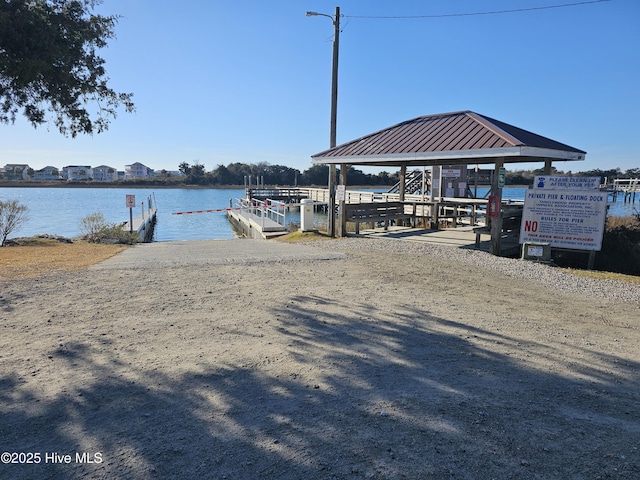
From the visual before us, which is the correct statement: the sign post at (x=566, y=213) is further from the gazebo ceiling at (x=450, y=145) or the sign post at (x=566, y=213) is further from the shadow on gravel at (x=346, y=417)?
the shadow on gravel at (x=346, y=417)

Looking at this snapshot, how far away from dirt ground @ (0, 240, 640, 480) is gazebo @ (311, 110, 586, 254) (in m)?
5.85

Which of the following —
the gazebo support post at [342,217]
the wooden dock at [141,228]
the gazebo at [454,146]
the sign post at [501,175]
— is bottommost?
the wooden dock at [141,228]

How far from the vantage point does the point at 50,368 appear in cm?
390

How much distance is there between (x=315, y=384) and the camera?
3562 mm

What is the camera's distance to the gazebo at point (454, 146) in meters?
11.6

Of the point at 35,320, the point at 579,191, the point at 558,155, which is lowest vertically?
the point at 35,320

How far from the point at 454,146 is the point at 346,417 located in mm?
10920

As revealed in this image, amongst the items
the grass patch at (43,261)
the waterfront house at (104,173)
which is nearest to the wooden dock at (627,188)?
the grass patch at (43,261)

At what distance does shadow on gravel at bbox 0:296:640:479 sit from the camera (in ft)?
8.18

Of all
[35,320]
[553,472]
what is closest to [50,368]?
[35,320]

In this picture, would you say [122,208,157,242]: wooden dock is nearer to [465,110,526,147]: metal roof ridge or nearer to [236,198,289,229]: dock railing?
[236,198,289,229]: dock railing

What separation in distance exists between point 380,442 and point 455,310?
3538mm

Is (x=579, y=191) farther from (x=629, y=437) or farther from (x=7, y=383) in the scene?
(x=7, y=383)

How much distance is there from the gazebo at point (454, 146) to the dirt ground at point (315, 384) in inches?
230
